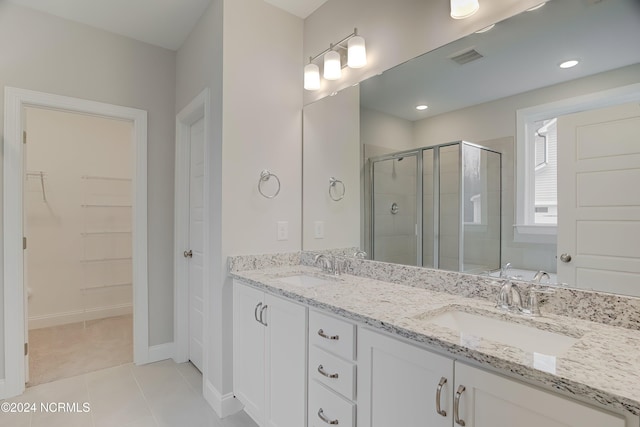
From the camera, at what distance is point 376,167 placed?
6.46 feet

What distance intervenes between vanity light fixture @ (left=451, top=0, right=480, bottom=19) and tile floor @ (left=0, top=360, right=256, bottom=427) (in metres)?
2.44

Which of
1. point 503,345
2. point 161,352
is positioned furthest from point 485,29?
point 161,352

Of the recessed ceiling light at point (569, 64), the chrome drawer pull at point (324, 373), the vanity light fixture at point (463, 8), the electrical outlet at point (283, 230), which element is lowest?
the chrome drawer pull at point (324, 373)

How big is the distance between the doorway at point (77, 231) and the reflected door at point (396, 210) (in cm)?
275

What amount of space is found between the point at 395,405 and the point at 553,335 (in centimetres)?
56

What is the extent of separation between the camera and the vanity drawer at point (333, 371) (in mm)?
1236

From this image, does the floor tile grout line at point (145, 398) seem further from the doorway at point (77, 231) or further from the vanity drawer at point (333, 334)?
the vanity drawer at point (333, 334)

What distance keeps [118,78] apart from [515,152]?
295 centimetres

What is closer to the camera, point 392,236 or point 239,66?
point 392,236

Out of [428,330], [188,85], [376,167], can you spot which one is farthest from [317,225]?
[188,85]

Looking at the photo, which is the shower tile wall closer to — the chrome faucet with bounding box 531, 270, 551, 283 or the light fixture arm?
the chrome faucet with bounding box 531, 270, 551, 283

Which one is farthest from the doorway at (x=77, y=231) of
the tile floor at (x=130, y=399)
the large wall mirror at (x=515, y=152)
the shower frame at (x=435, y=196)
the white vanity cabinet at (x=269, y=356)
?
the shower frame at (x=435, y=196)

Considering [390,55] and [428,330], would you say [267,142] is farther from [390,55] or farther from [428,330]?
[428,330]

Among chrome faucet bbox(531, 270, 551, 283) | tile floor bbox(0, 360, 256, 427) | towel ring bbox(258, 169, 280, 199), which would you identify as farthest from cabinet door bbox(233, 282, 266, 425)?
chrome faucet bbox(531, 270, 551, 283)
